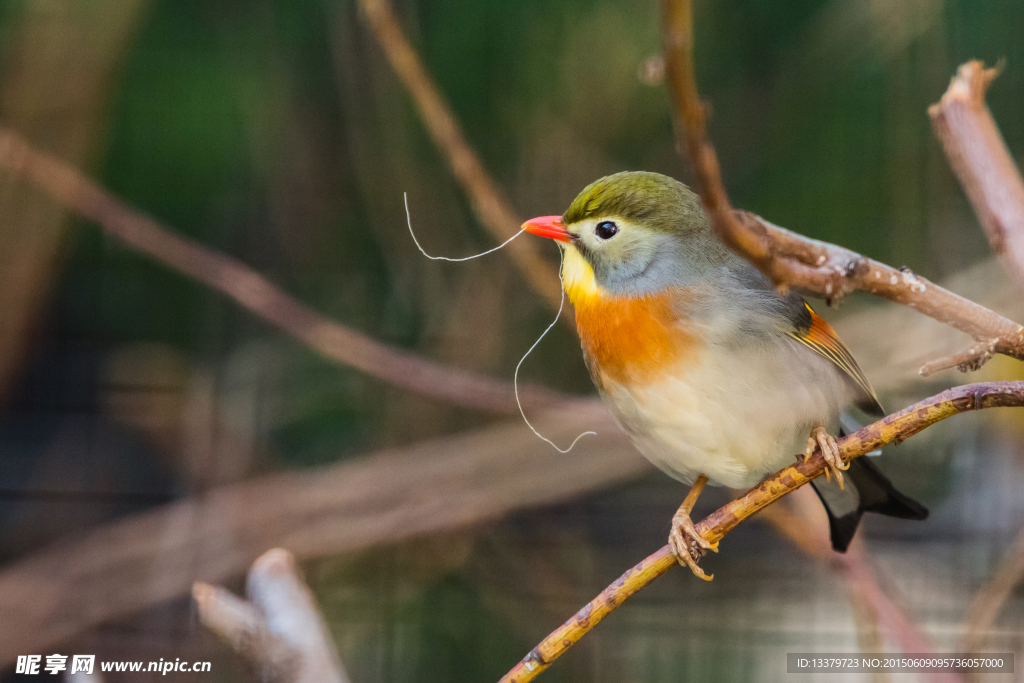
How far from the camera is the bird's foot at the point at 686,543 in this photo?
48cm

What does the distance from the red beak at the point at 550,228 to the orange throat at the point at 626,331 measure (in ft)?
0.05

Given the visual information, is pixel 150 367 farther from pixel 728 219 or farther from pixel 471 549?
pixel 728 219

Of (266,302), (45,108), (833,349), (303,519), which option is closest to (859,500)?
(833,349)

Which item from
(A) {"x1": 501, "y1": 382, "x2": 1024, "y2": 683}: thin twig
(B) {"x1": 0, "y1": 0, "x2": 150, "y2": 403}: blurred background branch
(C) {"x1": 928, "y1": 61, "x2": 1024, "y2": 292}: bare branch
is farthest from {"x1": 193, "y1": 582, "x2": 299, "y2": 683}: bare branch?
(B) {"x1": 0, "y1": 0, "x2": 150, "y2": 403}: blurred background branch

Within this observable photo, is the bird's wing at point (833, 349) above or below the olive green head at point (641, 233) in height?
below

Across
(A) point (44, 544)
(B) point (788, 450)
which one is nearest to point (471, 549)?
(A) point (44, 544)

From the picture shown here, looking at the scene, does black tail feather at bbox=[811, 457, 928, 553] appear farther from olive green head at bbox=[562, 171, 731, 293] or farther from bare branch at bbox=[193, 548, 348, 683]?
bare branch at bbox=[193, 548, 348, 683]

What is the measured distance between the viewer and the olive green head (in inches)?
17.8

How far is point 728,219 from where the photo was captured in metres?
0.27

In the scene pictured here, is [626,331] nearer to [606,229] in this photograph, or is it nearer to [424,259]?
[606,229]

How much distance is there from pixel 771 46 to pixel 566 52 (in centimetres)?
31

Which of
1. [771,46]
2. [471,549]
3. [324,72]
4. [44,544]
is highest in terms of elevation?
[324,72]

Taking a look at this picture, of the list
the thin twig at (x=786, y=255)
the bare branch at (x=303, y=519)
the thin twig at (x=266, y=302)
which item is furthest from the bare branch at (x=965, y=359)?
the bare branch at (x=303, y=519)

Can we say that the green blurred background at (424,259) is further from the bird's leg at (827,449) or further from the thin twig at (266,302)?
the bird's leg at (827,449)
